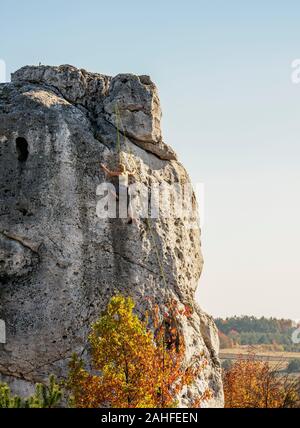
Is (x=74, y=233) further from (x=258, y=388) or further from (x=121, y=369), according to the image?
(x=258, y=388)

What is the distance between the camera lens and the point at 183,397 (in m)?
22.6

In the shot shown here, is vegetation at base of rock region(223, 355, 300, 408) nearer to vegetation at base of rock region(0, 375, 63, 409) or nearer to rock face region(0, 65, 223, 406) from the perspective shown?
rock face region(0, 65, 223, 406)

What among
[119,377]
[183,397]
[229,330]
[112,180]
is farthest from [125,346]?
[229,330]

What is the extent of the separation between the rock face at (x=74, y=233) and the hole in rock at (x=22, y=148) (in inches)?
1.1

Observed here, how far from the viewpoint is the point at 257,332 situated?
167125 mm

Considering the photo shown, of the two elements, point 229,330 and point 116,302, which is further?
point 229,330

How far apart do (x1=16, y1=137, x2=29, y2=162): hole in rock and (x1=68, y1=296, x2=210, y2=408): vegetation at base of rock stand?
16.9 ft

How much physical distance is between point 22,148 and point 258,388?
14202 millimetres

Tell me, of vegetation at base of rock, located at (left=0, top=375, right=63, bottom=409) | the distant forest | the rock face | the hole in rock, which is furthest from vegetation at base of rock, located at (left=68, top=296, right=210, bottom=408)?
the distant forest

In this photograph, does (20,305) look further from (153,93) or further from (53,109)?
(153,93)

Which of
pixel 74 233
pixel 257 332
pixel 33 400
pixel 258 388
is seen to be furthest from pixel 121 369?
pixel 257 332

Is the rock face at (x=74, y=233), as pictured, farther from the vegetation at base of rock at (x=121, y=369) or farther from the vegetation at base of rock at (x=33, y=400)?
the vegetation at base of rock at (x=33, y=400)

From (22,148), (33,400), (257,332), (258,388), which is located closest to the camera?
(33,400)
